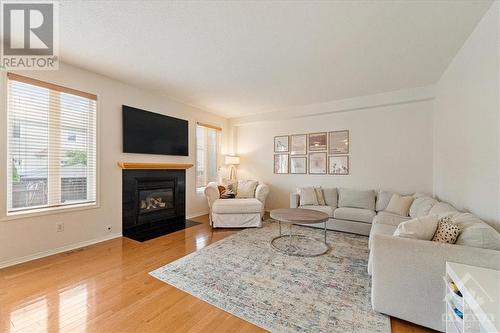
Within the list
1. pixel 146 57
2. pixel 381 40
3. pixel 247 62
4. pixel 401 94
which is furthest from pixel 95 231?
pixel 401 94

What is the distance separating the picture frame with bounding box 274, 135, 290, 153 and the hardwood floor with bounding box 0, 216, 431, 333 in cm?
337

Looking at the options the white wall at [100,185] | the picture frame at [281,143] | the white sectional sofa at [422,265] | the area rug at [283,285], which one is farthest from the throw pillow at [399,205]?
the white wall at [100,185]

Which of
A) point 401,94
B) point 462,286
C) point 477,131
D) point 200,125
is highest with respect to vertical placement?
point 401,94

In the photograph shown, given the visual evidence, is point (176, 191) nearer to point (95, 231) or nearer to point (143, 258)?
point (95, 231)

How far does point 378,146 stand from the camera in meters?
4.04

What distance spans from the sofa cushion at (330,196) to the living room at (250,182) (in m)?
0.05

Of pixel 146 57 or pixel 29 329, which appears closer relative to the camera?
pixel 29 329

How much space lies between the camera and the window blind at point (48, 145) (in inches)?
97.4

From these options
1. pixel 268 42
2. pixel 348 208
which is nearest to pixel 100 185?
pixel 268 42

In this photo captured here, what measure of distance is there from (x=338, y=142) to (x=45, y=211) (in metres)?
4.92

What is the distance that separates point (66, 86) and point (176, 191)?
7.89 feet

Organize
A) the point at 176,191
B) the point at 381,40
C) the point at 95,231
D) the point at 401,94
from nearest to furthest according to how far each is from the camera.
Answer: the point at 381,40 → the point at 95,231 → the point at 401,94 → the point at 176,191

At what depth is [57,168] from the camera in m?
2.81

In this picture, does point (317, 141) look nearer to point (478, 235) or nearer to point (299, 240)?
point (299, 240)
